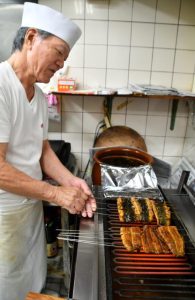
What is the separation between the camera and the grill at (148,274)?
30.5 inches

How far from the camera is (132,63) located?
1.82m

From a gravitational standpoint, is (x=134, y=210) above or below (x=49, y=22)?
below

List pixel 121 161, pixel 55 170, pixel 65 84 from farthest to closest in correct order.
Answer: pixel 65 84, pixel 121 161, pixel 55 170

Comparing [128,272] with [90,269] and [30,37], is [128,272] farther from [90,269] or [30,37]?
[30,37]

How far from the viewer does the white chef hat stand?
94cm

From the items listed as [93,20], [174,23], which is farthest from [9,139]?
[174,23]

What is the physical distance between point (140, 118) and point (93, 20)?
750 millimetres

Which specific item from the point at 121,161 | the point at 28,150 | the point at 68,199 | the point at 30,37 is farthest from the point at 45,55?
the point at 121,161

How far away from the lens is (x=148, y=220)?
3.54 ft

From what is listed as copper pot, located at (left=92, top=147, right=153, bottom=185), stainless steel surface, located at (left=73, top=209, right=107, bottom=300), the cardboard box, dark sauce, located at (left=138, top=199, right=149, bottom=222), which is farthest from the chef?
the cardboard box

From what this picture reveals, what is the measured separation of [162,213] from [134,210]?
0.12m

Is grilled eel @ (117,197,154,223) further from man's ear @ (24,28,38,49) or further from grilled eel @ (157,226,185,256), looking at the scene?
man's ear @ (24,28,38,49)

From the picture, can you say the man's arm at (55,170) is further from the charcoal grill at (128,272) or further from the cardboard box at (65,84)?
the cardboard box at (65,84)

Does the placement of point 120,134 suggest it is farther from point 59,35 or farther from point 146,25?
point 59,35
